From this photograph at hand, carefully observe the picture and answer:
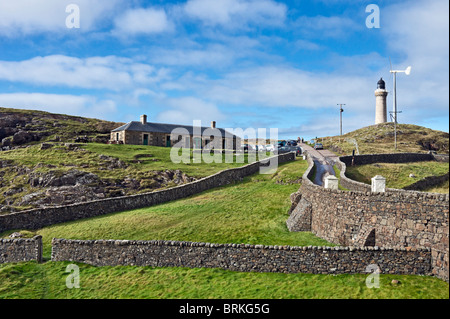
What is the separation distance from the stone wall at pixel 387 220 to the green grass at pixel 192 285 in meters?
1.58

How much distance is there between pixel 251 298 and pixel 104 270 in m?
9.13

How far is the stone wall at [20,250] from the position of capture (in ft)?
71.5

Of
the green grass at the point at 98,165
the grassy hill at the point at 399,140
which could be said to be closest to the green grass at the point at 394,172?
the green grass at the point at 98,165

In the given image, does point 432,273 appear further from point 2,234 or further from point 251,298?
point 2,234

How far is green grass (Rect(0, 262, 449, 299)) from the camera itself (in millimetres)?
13234

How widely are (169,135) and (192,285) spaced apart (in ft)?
185

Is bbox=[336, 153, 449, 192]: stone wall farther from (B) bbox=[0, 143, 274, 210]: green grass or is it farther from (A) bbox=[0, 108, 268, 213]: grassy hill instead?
(A) bbox=[0, 108, 268, 213]: grassy hill

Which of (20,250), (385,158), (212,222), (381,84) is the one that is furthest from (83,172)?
(381,84)

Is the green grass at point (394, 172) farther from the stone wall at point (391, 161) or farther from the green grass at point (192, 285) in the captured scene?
the green grass at point (192, 285)

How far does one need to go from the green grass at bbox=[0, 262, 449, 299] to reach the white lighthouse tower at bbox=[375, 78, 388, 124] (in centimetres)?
8179

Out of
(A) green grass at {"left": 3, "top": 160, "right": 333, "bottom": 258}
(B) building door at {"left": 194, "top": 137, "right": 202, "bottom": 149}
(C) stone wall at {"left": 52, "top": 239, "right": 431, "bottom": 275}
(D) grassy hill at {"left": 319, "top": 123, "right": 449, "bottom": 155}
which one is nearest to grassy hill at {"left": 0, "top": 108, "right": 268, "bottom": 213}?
(A) green grass at {"left": 3, "top": 160, "right": 333, "bottom": 258}
